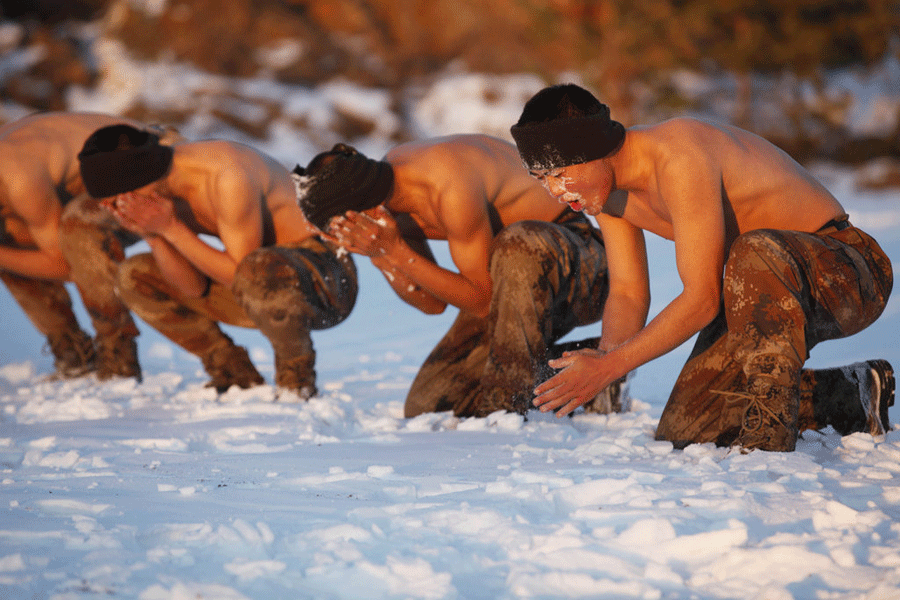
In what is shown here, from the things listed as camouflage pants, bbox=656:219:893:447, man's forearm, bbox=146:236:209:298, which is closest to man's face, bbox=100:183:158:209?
man's forearm, bbox=146:236:209:298

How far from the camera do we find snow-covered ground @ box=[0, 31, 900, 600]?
1.53 metres

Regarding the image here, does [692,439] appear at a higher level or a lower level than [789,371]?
lower

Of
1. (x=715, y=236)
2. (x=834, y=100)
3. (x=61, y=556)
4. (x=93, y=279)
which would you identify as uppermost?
(x=834, y=100)

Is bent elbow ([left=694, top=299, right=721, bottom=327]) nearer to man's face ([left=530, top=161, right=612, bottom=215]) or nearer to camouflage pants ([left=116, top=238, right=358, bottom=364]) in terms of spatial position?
man's face ([left=530, top=161, right=612, bottom=215])

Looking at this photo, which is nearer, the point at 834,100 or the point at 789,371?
the point at 789,371

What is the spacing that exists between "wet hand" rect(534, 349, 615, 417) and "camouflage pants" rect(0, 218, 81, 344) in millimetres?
3446

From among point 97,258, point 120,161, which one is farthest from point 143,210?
point 97,258

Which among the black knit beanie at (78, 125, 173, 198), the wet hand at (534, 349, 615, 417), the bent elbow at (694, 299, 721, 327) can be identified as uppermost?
the black knit beanie at (78, 125, 173, 198)

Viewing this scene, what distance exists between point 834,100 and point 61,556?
1917cm

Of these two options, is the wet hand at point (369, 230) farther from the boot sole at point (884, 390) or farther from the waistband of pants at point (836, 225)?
the boot sole at point (884, 390)

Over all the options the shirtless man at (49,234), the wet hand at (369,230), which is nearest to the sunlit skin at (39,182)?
the shirtless man at (49,234)

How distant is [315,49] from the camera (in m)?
19.3

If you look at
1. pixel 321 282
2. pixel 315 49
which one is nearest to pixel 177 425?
pixel 321 282

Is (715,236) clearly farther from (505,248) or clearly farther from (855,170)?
(855,170)
